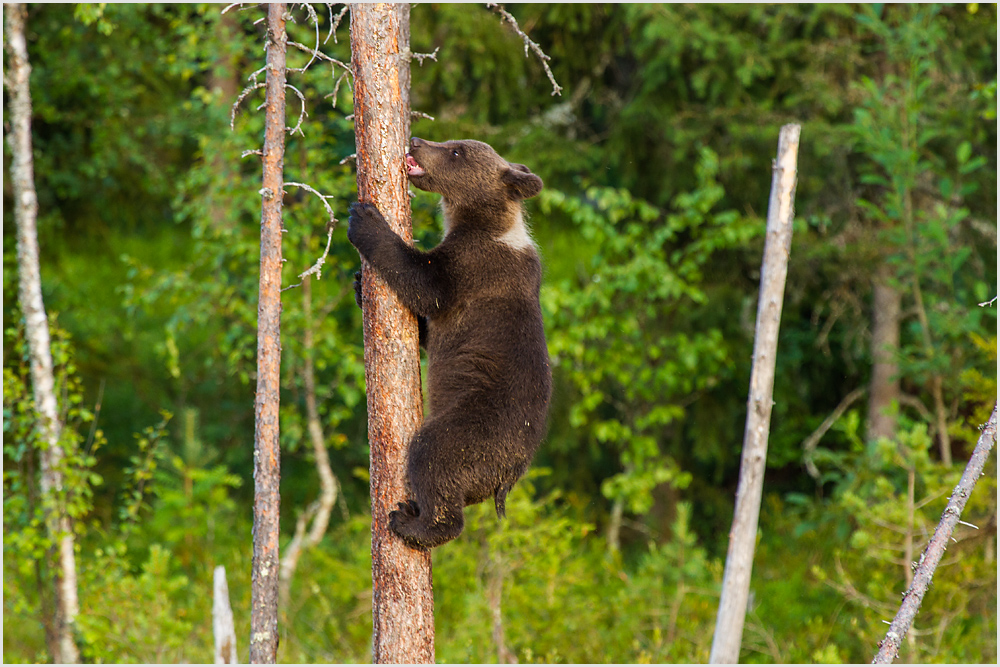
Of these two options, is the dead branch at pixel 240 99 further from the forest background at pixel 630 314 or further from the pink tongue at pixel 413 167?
the forest background at pixel 630 314

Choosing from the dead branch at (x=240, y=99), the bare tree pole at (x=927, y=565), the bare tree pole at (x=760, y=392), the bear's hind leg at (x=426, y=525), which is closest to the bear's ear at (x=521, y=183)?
the dead branch at (x=240, y=99)

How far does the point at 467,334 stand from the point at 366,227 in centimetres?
63

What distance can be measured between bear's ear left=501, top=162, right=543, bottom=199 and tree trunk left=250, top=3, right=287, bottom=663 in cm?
105

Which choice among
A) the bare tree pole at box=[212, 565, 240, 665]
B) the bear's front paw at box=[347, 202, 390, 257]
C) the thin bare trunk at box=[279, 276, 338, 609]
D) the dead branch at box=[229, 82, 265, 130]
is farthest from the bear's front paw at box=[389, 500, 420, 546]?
the thin bare trunk at box=[279, 276, 338, 609]

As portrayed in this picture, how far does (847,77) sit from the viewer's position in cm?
796

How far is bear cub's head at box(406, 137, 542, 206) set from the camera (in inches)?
159

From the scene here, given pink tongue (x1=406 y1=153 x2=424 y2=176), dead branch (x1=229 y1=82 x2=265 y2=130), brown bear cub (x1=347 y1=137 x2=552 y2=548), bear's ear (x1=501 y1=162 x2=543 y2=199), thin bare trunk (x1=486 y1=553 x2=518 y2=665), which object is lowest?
thin bare trunk (x1=486 y1=553 x2=518 y2=665)

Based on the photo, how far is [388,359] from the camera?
11.5ft

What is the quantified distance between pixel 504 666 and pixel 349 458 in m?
4.05

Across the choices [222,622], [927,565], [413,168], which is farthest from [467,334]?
[222,622]

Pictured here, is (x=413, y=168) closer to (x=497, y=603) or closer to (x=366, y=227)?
(x=366, y=227)

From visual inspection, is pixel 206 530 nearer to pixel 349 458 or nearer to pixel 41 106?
pixel 349 458

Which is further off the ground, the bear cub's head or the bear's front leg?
the bear cub's head

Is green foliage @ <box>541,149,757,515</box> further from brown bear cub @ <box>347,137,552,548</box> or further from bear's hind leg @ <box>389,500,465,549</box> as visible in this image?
bear's hind leg @ <box>389,500,465,549</box>
